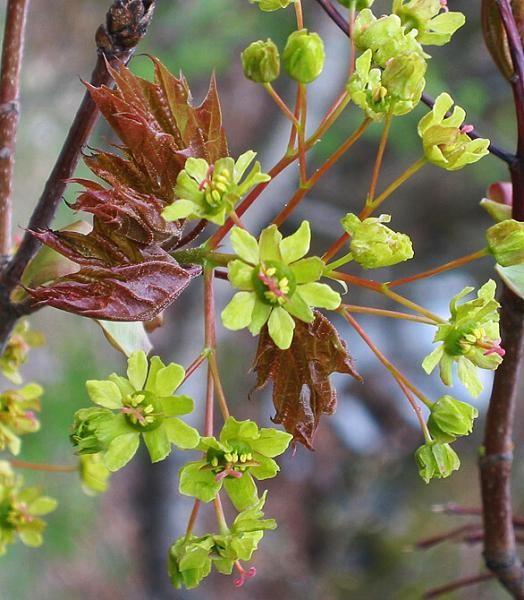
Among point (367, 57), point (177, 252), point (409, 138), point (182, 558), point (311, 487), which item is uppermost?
point (367, 57)

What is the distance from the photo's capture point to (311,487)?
378 cm

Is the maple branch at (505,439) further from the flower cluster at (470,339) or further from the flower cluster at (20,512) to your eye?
the flower cluster at (20,512)

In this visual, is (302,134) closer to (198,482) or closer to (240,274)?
(240,274)

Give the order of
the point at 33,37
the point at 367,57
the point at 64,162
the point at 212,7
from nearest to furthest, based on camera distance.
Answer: the point at 367,57 < the point at 64,162 < the point at 212,7 < the point at 33,37

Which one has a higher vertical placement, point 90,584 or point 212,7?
point 212,7

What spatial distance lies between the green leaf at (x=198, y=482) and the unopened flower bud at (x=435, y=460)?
0.15 meters

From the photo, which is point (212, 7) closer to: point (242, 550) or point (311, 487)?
point (311, 487)

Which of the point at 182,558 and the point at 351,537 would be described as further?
the point at 351,537

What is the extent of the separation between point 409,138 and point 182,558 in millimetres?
2456

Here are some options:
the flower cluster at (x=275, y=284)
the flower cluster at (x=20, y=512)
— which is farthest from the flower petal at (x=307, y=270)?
the flower cluster at (x=20, y=512)

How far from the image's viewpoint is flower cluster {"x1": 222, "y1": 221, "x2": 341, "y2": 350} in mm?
469

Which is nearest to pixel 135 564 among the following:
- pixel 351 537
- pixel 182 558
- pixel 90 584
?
pixel 90 584

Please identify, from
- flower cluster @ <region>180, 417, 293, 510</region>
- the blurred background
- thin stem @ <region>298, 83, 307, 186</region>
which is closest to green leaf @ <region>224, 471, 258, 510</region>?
flower cluster @ <region>180, 417, 293, 510</region>

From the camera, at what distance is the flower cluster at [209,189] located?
474mm
